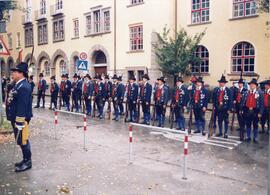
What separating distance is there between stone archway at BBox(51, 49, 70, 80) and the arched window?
1567 centimetres

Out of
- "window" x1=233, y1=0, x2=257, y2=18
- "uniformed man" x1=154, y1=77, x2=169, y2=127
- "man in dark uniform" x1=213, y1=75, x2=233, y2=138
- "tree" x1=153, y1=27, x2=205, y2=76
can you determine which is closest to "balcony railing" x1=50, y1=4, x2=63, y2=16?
"tree" x1=153, y1=27, x2=205, y2=76

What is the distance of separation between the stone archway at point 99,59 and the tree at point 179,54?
330 inches

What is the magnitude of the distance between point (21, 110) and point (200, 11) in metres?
18.1

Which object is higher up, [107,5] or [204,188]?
[107,5]

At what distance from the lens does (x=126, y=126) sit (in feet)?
43.3

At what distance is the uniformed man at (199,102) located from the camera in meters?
11.5

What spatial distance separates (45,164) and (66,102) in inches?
421

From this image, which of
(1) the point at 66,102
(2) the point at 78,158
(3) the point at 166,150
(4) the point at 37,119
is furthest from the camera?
(1) the point at 66,102

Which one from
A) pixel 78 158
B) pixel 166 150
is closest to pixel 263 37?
pixel 166 150

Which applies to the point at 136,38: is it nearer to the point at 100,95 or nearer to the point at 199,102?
the point at 100,95

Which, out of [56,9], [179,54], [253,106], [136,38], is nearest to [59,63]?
[56,9]

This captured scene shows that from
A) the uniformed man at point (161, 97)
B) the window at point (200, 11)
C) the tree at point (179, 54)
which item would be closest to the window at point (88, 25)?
the tree at point (179, 54)

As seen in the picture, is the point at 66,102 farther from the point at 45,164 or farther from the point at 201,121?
the point at 45,164

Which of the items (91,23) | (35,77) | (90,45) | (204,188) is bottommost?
(204,188)
